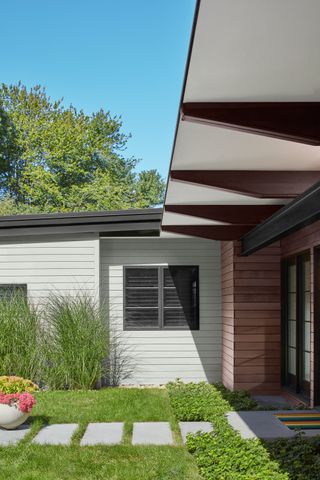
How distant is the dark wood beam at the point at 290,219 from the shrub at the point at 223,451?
1.77 metres

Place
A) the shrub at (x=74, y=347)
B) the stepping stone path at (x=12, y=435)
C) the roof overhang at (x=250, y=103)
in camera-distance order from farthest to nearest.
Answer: the shrub at (x=74, y=347) → the stepping stone path at (x=12, y=435) → the roof overhang at (x=250, y=103)

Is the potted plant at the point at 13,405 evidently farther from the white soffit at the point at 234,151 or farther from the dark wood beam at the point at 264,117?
the dark wood beam at the point at 264,117

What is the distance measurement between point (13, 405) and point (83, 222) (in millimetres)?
3800

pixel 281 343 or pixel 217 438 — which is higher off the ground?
pixel 281 343

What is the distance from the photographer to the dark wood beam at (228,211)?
6904 millimetres

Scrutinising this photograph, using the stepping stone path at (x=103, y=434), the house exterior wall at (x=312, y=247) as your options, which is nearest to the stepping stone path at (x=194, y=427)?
the stepping stone path at (x=103, y=434)

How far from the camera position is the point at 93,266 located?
1016cm

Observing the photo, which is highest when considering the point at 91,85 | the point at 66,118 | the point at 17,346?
the point at 91,85

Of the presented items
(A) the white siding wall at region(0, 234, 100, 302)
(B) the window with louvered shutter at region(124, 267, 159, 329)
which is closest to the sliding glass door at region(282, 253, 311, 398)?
(B) the window with louvered shutter at region(124, 267, 159, 329)

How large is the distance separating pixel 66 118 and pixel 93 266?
21537 mm

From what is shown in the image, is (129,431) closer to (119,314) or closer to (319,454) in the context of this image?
(319,454)

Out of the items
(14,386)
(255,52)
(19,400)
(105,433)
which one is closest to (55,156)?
(14,386)

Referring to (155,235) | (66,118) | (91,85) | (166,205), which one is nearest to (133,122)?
(91,85)

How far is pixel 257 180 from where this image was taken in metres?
5.20
